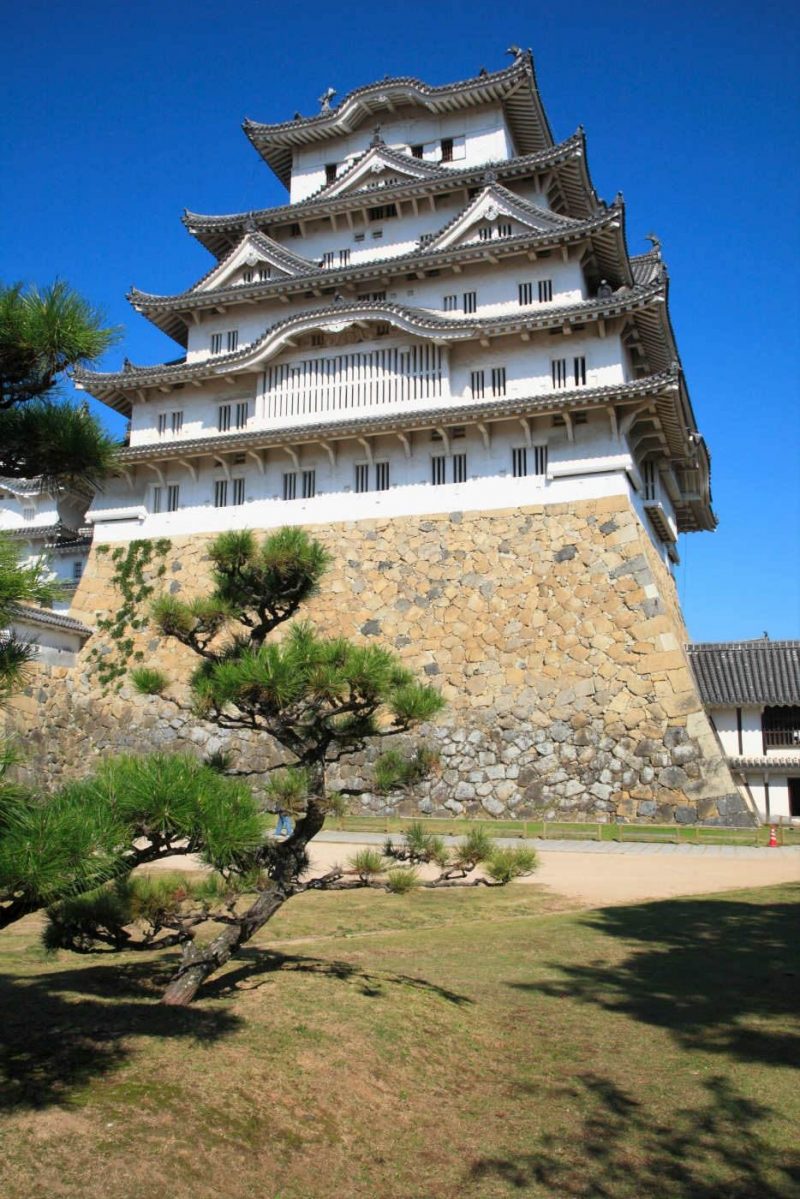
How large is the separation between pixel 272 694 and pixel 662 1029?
150 inches

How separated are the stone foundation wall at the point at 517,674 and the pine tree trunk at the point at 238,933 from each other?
11975 mm

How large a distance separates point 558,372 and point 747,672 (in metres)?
9.55

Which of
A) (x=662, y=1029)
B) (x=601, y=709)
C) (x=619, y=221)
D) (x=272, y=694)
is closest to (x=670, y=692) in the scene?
(x=601, y=709)

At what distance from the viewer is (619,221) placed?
73.6ft

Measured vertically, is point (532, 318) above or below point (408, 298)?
below

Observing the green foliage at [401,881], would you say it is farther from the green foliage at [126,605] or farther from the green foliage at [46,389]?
the green foliage at [126,605]

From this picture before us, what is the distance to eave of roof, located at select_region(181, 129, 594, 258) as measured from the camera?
25281 millimetres

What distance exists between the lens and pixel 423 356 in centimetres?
2342

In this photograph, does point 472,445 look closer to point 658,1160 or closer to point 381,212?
point 381,212

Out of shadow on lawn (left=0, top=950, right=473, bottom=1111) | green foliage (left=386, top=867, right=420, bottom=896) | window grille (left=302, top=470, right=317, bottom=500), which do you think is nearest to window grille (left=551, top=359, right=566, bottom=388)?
window grille (left=302, top=470, right=317, bottom=500)

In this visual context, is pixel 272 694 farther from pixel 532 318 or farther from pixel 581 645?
pixel 532 318

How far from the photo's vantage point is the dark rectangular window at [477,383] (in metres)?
23.1

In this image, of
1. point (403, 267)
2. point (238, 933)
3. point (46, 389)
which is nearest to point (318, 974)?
point (238, 933)

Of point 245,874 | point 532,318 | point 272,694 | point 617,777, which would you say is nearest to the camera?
point 245,874
